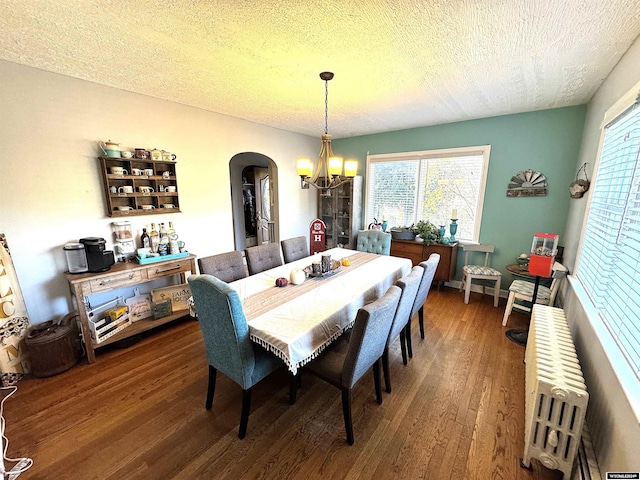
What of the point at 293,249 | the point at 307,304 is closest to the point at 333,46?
the point at 307,304

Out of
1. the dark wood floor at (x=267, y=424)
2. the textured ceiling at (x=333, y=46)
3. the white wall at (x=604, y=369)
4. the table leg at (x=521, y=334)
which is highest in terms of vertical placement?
the textured ceiling at (x=333, y=46)

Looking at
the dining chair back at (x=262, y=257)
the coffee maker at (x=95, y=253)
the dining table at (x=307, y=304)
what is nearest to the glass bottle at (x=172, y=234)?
the coffee maker at (x=95, y=253)

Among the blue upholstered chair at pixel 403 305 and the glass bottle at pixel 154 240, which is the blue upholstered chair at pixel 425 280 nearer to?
the blue upholstered chair at pixel 403 305

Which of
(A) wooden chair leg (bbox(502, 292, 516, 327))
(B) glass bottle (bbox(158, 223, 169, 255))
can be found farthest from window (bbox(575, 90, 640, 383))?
(B) glass bottle (bbox(158, 223, 169, 255))

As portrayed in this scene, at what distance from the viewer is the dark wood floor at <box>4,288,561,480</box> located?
4.71ft

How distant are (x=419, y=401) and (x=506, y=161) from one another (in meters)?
3.25

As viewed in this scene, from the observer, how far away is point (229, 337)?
1.49 meters

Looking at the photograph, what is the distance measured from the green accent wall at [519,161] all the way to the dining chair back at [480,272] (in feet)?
0.41

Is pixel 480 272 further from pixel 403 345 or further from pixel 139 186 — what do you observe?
pixel 139 186

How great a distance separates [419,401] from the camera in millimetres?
1895

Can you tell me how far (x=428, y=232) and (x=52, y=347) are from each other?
14.1ft

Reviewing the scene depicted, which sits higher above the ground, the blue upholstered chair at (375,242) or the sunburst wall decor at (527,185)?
the sunburst wall decor at (527,185)

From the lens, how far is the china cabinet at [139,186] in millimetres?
2553

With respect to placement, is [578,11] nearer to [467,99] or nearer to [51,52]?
[467,99]
